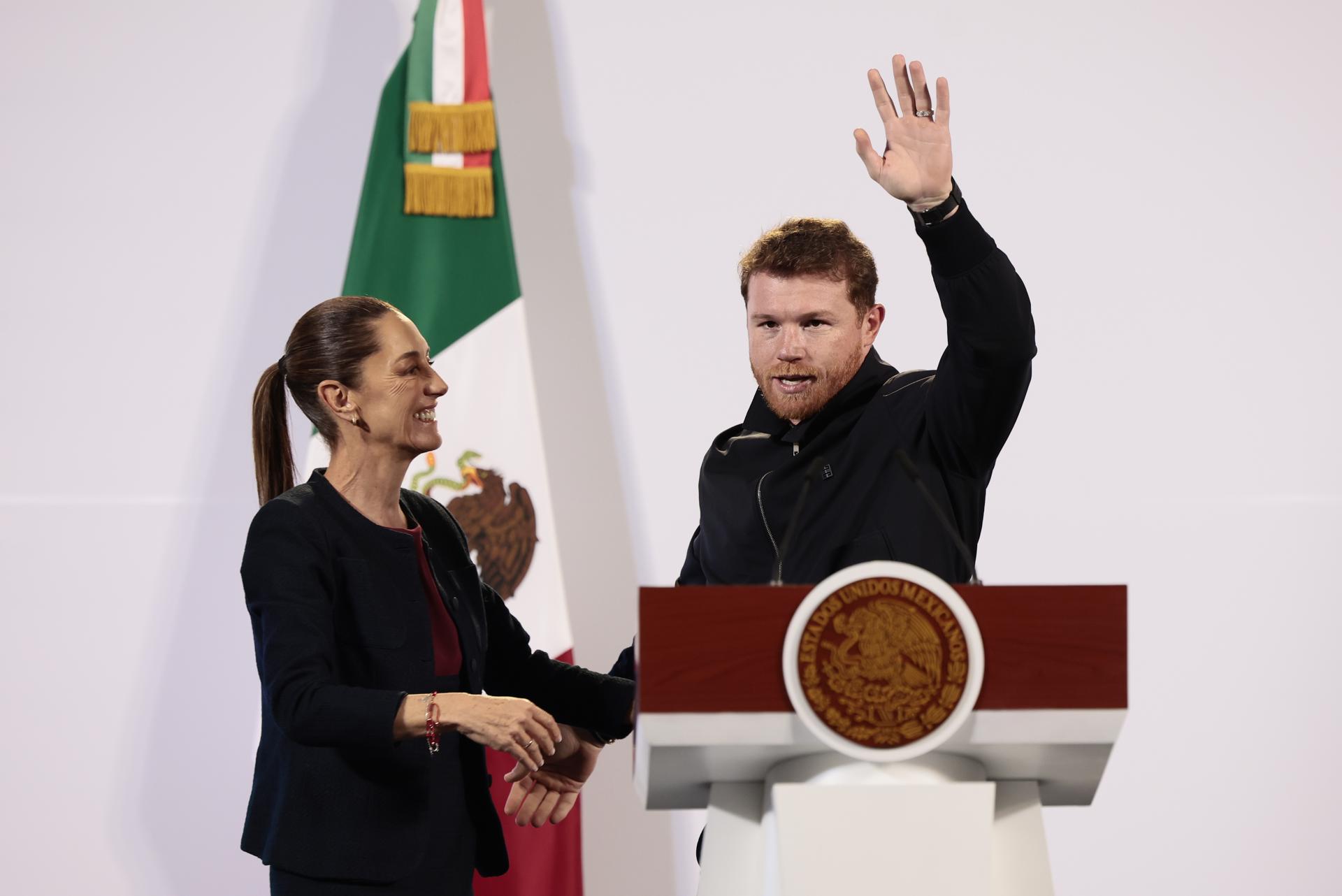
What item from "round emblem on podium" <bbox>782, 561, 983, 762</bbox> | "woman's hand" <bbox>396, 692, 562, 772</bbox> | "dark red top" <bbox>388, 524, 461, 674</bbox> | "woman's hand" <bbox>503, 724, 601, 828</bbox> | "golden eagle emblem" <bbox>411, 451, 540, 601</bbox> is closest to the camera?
"round emblem on podium" <bbox>782, 561, 983, 762</bbox>

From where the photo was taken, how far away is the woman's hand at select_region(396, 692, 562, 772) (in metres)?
1.67

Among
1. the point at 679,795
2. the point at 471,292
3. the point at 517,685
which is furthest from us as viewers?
the point at 471,292

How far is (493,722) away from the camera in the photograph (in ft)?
5.49

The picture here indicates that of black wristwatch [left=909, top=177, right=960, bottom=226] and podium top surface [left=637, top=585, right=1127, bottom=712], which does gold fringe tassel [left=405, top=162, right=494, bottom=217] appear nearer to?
black wristwatch [left=909, top=177, right=960, bottom=226]

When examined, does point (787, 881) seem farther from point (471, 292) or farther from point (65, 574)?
point (65, 574)

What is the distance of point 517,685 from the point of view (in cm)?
219

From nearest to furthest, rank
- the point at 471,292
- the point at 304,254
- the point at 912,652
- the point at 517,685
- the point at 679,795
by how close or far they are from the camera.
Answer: the point at 912,652 → the point at 679,795 → the point at 517,685 → the point at 471,292 → the point at 304,254

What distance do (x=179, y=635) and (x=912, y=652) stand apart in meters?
2.55

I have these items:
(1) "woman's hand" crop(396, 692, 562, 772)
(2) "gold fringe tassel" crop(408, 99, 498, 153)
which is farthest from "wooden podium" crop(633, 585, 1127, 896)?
(2) "gold fringe tassel" crop(408, 99, 498, 153)

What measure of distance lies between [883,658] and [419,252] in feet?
7.24

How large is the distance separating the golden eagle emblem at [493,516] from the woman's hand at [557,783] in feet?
3.21

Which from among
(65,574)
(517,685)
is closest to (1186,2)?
(517,685)

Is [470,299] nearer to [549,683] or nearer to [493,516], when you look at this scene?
[493,516]

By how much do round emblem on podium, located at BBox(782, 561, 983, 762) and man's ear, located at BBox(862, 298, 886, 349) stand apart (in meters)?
0.87
